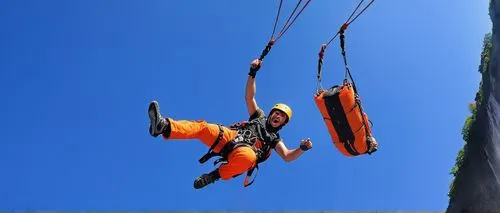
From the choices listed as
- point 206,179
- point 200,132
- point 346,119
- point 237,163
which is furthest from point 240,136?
point 346,119

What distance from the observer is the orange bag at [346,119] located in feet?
23.6

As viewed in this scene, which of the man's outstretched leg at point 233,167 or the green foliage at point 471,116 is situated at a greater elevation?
the green foliage at point 471,116

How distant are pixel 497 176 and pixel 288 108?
1272cm

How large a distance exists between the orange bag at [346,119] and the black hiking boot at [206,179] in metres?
1.88

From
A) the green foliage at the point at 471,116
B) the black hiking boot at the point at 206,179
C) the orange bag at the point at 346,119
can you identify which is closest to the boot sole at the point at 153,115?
the black hiking boot at the point at 206,179

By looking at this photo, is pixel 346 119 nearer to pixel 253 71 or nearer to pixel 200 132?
pixel 253 71

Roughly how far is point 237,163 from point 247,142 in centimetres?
47

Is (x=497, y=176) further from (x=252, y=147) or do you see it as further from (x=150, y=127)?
(x=150, y=127)

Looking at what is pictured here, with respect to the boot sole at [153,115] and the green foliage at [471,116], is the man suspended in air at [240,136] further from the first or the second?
the green foliage at [471,116]

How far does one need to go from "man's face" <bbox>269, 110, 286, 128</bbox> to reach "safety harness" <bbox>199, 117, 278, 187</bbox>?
0.12m

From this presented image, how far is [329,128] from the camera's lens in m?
7.54

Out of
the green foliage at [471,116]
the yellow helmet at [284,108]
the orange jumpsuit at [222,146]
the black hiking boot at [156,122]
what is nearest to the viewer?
the black hiking boot at [156,122]

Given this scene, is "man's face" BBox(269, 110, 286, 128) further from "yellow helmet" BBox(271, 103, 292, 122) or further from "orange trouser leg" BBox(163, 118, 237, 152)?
"orange trouser leg" BBox(163, 118, 237, 152)

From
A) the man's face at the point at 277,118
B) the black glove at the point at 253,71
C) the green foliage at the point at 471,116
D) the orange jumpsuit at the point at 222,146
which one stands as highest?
the green foliage at the point at 471,116
